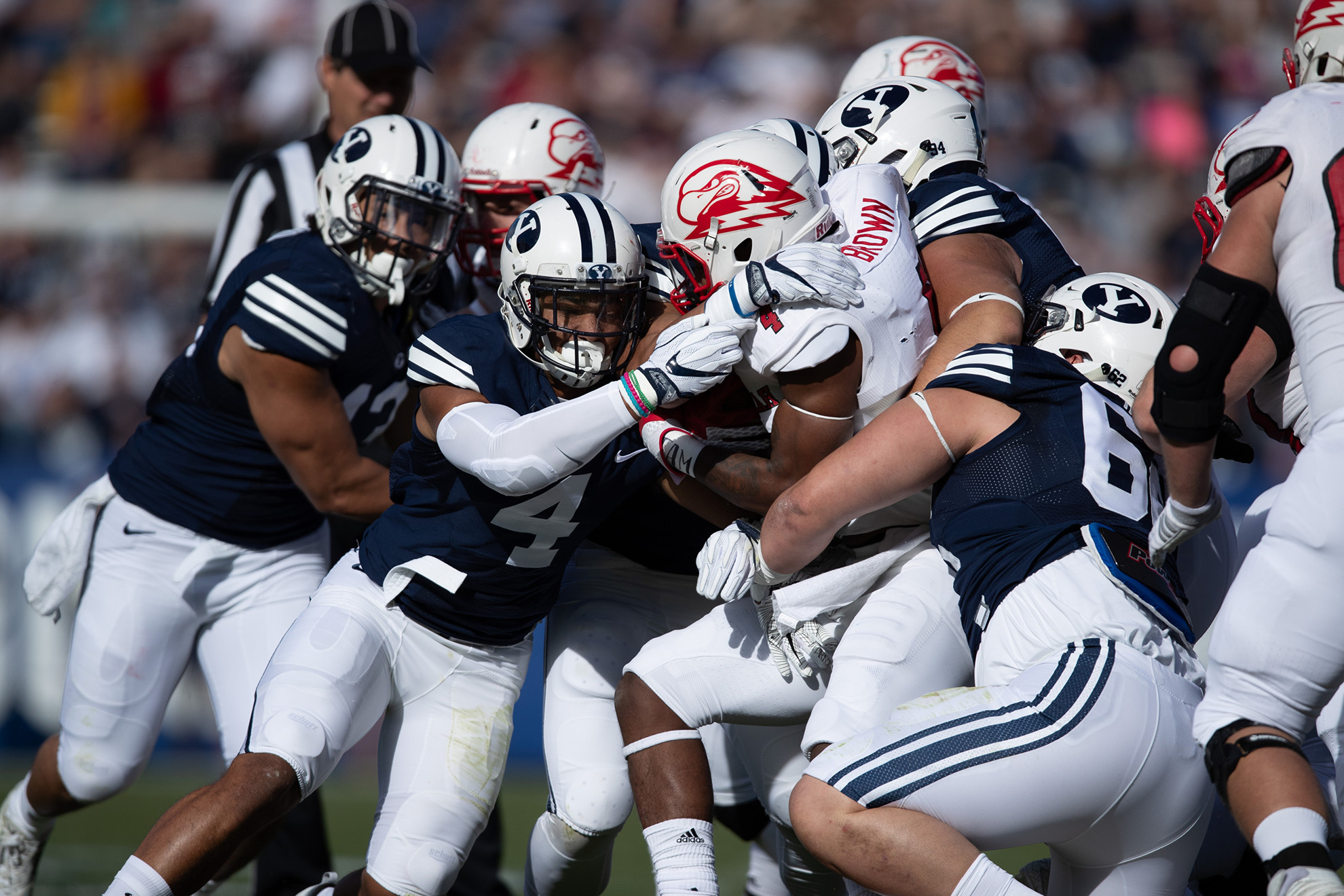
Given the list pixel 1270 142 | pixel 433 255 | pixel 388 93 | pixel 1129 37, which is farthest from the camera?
pixel 1129 37

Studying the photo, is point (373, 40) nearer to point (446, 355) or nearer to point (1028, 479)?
point (446, 355)

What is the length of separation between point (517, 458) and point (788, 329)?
653 mm

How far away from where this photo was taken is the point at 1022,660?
2.67 meters

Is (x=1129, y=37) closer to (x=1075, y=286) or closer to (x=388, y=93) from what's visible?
(x=388, y=93)

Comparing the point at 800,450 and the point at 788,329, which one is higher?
the point at 788,329

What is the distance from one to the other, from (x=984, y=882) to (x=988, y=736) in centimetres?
27

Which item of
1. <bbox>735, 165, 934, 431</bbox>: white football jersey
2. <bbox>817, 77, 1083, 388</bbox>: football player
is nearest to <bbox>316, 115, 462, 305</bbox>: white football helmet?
<bbox>817, 77, 1083, 388</bbox>: football player

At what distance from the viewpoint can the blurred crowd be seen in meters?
8.74

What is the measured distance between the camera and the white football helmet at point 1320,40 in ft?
9.47

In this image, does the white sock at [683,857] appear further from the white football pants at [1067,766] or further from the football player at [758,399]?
the white football pants at [1067,766]

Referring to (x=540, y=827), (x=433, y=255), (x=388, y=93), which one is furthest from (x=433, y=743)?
(x=388, y=93)

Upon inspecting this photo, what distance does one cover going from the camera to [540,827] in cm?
340

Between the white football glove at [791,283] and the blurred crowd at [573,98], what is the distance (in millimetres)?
5886

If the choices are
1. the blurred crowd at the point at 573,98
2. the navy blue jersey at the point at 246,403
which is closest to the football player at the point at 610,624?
the navy blue jersey at the point at 246,403
